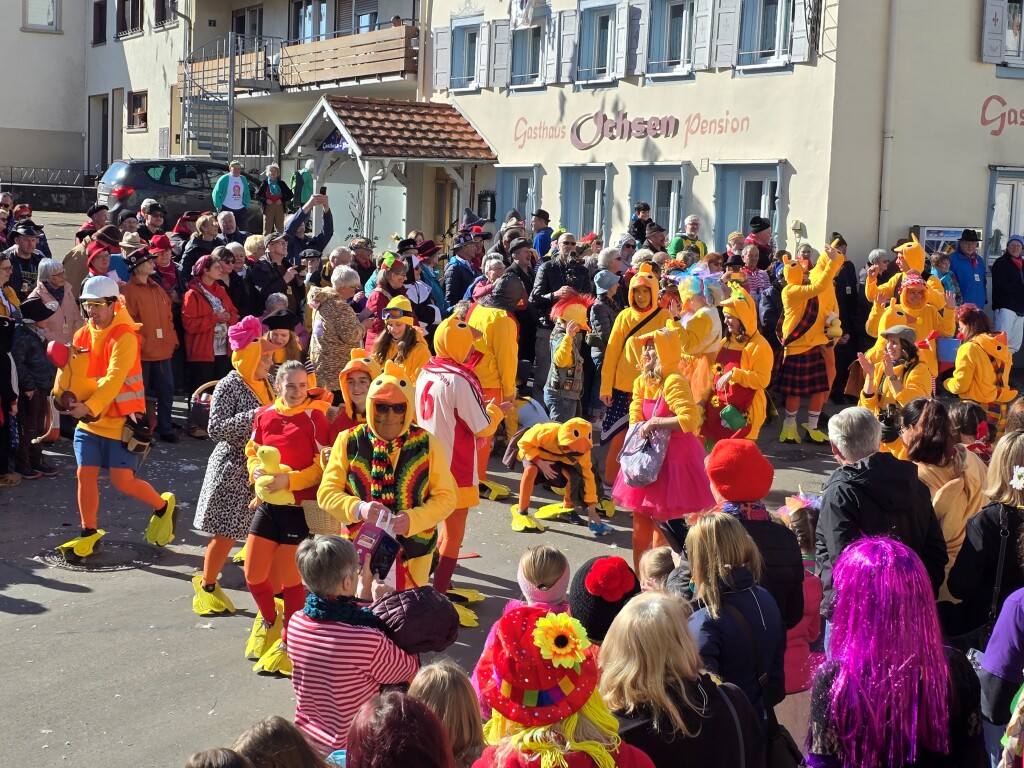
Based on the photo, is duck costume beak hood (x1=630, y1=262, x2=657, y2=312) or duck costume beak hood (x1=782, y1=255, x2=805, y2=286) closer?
duck costume beak hood (x1=630, y1=262, x2=657, y2=312)

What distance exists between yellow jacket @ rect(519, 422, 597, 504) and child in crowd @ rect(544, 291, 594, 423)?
125 cm

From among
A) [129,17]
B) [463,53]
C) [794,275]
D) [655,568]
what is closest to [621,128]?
[463,53]

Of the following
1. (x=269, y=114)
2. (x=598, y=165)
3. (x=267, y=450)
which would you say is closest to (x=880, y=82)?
(x=598, y=165)

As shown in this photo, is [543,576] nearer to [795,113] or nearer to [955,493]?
[955,493]


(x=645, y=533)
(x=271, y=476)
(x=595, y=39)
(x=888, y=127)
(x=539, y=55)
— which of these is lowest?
(x=645, y=533)

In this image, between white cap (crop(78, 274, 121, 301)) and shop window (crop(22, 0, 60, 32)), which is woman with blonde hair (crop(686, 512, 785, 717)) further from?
shop window (crop(22, 0, 60, 32))

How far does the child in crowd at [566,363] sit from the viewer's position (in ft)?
34.7

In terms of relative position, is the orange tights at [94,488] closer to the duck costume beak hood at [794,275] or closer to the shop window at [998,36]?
the duck costume beak hood at [794,275]

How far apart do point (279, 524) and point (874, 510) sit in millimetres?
3136

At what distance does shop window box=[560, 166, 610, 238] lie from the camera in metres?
21.1

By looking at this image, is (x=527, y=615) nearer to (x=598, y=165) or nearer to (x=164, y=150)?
(x=598, y=165)

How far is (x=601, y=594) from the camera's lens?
4.73 meters

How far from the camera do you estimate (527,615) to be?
3451 millimetres

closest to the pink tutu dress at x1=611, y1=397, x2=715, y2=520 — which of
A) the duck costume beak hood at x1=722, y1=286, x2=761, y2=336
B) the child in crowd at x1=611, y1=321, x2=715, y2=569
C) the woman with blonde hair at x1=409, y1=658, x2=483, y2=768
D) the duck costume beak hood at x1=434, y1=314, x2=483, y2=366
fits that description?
the child in crowd at x1=611, y1=321, x2=715, y2=569
